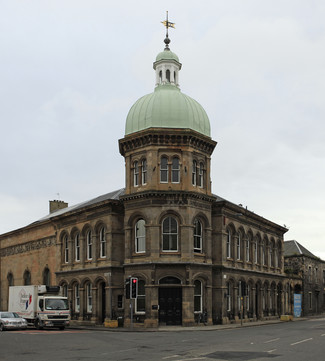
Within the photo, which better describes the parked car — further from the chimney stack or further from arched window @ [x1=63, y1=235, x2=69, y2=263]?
the chimney stack

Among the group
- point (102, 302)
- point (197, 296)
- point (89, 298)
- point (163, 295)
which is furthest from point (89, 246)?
point (197, 296)

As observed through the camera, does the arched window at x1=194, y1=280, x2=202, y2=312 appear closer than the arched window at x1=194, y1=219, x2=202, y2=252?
Yes

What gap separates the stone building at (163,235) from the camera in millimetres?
39188

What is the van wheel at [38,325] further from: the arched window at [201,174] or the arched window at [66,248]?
the arched window at [201,174]

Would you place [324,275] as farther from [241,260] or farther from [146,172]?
[146,172]

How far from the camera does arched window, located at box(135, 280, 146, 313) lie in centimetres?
3938

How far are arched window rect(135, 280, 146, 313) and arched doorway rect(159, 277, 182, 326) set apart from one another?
4.13 feet

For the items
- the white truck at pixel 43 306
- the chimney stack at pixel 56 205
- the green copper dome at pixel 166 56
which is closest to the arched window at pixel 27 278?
the chimney stack at pixel 56 205

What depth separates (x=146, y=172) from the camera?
41031 mm

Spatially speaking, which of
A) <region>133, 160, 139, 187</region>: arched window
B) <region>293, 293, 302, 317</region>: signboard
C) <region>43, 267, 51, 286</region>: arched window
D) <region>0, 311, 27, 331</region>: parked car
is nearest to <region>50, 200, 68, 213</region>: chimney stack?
<region>43, 267, 51, 286</region>: arched window

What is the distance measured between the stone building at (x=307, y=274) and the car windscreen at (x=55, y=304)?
32.2m

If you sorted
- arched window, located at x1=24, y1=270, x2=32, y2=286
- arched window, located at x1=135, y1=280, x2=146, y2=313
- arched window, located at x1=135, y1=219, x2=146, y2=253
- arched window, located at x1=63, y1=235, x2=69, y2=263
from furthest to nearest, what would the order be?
arched window, located at x1=24, y1=270, x2=32, y2=286 < arched window, located at x1=63, y1=235, x2=69, y2=263 < arched window, located at x1=135, y1=219, x2=146, y2=253 < arched window, located at x1=135, y1=280, x2=146, y2=313

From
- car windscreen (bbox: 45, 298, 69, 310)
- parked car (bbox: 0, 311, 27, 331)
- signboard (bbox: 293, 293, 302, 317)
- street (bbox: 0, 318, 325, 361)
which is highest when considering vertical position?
car windscreen (bbox: 45, 298, 69, 310)

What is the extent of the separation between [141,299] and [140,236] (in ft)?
15.1
